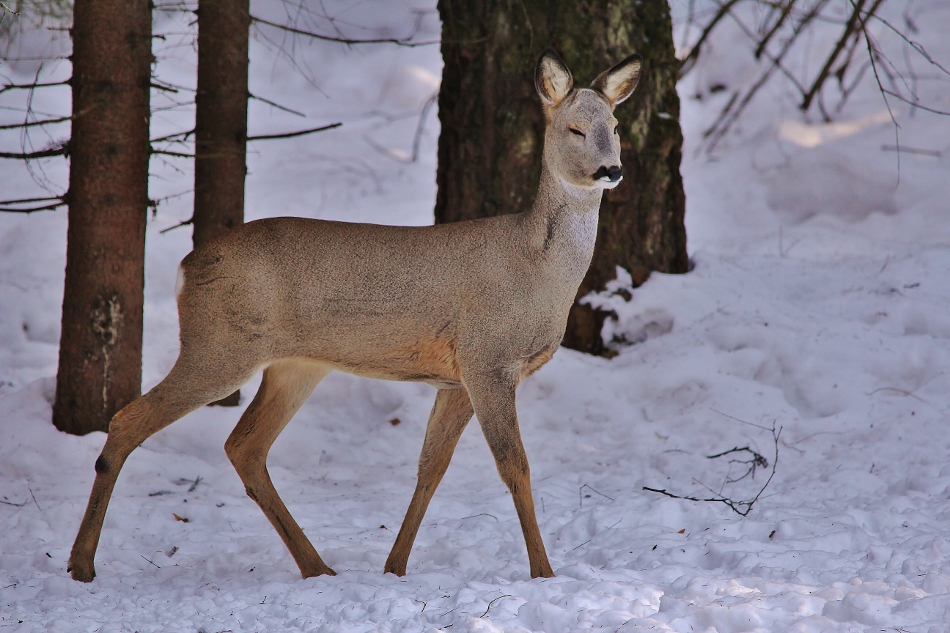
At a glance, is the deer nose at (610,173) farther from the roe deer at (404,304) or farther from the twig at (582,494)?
the twig at (582,494)

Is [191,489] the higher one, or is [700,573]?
[700,573]

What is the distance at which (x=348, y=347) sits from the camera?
4.32m

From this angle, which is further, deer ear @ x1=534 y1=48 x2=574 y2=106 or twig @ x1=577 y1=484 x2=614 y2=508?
twig @ x1=577 y1=484 x2=614 y2=508

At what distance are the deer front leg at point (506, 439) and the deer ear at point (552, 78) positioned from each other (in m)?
1.34

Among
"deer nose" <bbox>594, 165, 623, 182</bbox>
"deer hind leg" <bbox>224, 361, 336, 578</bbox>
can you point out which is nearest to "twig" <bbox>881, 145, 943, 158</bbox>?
"deer nose" <bbox>594, 165, 623, 182</bbox>

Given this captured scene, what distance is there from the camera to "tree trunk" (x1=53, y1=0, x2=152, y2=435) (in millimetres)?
5188

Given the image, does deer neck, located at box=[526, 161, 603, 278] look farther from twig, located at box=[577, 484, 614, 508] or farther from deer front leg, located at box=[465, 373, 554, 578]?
twig, located at box=[577, 484, 614, 508]

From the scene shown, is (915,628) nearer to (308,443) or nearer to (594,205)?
(594,205)

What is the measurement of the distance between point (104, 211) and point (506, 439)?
8.91ft

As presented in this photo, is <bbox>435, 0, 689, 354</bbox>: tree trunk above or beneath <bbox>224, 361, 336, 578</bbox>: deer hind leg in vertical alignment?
above

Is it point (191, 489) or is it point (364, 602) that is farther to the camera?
point (191, 489)

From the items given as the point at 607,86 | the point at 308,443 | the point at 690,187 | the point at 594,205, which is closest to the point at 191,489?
the point at 308,443

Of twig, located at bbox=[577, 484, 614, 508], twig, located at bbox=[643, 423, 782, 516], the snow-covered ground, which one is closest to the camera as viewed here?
the snow-covered ground

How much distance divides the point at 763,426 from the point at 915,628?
277cm
